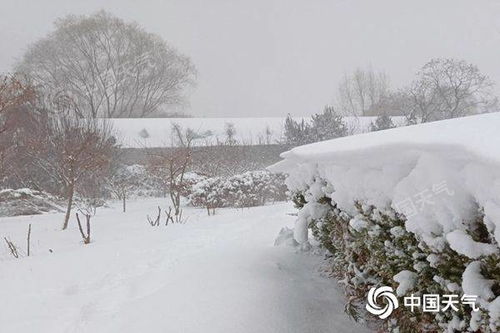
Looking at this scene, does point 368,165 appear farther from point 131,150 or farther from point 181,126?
point 181,126

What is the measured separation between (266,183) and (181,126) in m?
12.5

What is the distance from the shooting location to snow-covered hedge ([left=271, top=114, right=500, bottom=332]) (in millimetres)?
1157

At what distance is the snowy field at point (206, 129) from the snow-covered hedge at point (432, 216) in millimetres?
21917

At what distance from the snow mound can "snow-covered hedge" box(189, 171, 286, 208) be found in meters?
4.90

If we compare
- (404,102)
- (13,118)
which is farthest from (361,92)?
(13,118)

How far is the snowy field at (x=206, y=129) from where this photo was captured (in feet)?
81.7

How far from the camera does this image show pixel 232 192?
14578 millimetres

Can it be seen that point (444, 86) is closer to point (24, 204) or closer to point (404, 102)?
point (404, 102)

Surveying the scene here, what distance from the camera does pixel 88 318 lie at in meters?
3.15

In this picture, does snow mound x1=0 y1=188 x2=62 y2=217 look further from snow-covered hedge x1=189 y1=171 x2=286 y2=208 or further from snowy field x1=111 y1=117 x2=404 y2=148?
snowy field x1=111 y1=117 x2=404 y2=148

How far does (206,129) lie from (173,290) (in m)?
23.9

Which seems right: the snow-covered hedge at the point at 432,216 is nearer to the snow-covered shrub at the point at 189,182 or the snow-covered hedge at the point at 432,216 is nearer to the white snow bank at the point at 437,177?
the white snow bank at the point at 437,177

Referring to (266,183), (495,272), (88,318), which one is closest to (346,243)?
(495,272)

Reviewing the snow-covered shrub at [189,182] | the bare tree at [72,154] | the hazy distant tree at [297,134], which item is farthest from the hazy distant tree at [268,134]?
the bare tree at [72,154]
